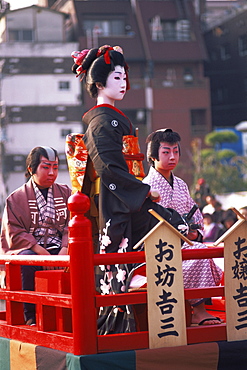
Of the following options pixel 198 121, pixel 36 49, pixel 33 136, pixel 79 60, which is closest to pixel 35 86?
pixel 36 49

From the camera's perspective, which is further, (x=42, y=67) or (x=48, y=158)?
(x=42, y=67)

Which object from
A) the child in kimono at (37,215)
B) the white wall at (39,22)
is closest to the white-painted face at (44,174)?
the child in kimono at (37,215)

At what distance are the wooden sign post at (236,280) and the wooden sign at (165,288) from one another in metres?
0.29

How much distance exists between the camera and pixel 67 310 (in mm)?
3998

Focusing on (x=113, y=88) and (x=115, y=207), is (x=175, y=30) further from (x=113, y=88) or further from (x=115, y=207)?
(x=115, y=207)

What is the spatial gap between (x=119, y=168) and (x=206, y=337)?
1.12 metres

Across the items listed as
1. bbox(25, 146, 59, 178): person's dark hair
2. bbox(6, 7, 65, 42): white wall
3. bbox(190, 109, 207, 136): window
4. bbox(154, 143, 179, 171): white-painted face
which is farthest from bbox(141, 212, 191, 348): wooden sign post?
bbox(190, 109, 207, 136): window

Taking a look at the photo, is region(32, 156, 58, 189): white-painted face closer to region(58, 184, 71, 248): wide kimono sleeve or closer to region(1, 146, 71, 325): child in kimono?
region(1, 146, 71, 325): child in kimono

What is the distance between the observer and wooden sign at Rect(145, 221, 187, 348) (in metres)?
3.64

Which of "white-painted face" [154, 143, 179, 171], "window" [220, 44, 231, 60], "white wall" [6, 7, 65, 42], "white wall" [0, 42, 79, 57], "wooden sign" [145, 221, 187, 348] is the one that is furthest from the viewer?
"window" [220, 44, 231, 60]

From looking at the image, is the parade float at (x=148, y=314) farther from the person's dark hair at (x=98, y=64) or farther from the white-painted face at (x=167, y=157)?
the person's dark hair at (x=98, y=64)

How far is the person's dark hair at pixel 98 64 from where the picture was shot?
436 cm

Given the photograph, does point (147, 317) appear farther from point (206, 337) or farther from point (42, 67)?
point (42, 67)

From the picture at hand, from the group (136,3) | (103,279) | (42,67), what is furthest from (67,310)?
(136,3)
